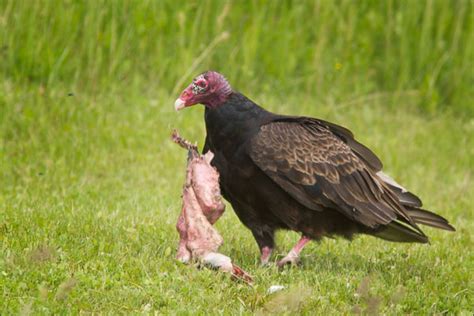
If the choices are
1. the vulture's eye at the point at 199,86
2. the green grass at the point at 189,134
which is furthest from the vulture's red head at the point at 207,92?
the green grass at the point at 189,134

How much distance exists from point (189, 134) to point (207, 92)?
324cm

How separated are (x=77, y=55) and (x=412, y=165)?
334 centimetres

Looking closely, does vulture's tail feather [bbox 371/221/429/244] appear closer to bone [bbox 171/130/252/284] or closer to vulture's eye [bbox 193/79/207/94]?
bone [bbox 171/130/252/284]

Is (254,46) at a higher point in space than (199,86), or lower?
lower

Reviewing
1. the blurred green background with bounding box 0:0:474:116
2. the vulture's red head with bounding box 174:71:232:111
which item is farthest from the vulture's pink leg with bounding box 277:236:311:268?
the blurred green background with bounding box 0:0:474:116

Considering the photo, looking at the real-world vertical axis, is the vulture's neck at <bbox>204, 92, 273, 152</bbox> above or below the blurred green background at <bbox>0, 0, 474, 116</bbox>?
above

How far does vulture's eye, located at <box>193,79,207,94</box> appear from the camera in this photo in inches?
209

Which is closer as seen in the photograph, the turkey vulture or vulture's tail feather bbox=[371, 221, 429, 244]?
the turkey vulture

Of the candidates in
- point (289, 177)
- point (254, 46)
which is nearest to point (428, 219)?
point (289, 177)

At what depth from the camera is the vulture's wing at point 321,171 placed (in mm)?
5164

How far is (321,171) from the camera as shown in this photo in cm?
531

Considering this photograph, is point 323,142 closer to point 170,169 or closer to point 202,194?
point 202,194

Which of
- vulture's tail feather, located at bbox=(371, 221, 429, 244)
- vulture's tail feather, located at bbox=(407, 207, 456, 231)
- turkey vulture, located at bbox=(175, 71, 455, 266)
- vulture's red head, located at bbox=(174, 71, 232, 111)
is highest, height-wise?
vulture's red head, located at bbox=(174, 71, 232, 111)

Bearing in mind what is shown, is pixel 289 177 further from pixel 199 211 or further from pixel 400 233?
pixel 400 233
